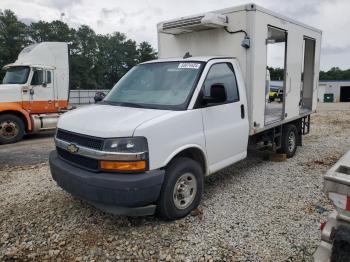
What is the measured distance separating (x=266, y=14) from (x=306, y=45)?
3355 mm

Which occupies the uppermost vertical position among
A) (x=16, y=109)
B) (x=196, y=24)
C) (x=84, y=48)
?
(x=84, y=48)

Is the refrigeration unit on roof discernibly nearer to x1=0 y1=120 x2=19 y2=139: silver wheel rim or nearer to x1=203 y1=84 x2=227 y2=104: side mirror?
x1=203 y1=84 x2=227 y2=104: side mirror

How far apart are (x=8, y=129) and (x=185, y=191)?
8.34 m

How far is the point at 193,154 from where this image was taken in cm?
442

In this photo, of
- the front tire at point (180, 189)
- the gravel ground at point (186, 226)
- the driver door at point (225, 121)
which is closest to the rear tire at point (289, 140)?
the gravel ground at point (186, 226)

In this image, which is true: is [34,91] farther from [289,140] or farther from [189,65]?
[289,140]

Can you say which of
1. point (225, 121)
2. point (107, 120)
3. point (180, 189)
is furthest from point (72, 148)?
point (225, 121)

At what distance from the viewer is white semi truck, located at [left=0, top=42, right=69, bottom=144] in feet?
33.5

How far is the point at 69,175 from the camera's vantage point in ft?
12.6

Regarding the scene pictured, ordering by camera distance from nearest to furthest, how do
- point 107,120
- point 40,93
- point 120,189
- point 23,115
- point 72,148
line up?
point 120,189 < point 107,120 < point 72,148 < point 23,115 < point 40,93

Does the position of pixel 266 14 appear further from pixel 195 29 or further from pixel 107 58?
pixel 107 58

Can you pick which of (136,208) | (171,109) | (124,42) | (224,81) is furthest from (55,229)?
(124,42)

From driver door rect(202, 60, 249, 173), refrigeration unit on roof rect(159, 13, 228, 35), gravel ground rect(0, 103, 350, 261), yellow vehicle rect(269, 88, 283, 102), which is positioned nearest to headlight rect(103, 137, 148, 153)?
gravel ground rect(0, 103, 350, 261)

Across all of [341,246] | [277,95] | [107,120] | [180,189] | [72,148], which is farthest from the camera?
[277,95]
